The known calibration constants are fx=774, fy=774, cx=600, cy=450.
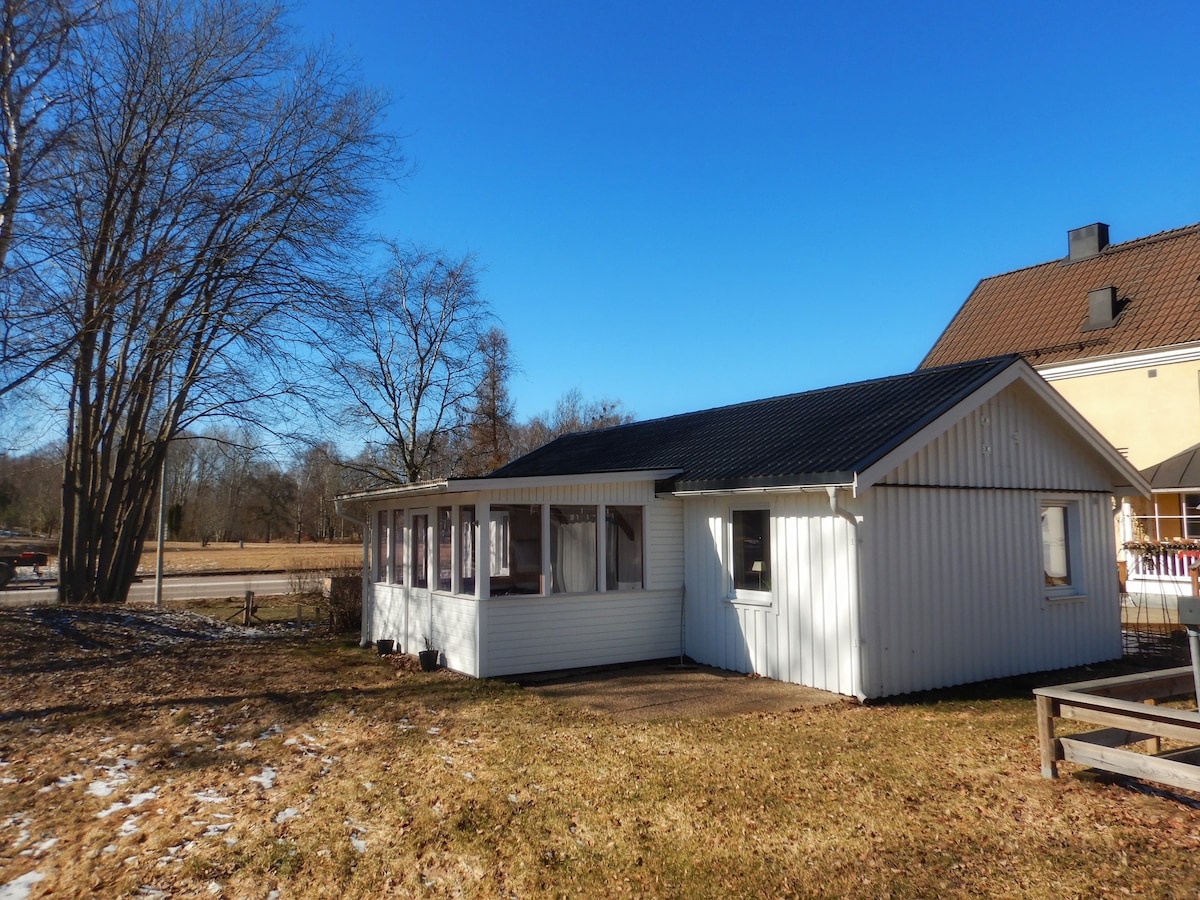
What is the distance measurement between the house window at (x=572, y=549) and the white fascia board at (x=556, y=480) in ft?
1.53

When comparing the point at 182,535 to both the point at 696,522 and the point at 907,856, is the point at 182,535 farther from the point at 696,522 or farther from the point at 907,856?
the point at 907,856

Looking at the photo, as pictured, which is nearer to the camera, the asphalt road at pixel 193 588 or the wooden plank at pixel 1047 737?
the wooden plank at pixel 1047 737

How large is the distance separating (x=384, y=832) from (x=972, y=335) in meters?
23.6

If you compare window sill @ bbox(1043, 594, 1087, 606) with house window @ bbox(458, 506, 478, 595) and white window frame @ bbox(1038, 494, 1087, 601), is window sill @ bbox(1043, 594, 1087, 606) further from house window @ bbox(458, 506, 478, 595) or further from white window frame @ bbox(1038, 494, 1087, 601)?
house window @ bbox(458, 506, 478, 595)

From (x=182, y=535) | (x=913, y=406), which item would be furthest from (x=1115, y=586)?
(x=182, y=535)

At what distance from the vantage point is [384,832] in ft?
17.0

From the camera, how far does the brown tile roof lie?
1934 centimetres

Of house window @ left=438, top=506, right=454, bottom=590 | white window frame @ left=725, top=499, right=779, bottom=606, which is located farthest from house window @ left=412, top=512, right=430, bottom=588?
white window frame @ left=725, top=499, right=779, bottom=606

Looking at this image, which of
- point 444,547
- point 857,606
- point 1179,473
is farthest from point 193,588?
point 1179,473

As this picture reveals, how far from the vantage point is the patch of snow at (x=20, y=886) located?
441 centimetres

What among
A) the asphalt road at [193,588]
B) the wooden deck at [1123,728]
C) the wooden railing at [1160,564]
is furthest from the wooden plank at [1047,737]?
the asphalt road at [193,588]

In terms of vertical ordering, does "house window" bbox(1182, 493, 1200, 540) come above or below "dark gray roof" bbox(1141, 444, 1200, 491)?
below

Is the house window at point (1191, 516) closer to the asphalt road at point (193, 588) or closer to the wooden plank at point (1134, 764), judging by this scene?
the wooden plank at point (1134, 764)

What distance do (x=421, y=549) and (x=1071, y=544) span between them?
31.1ft
